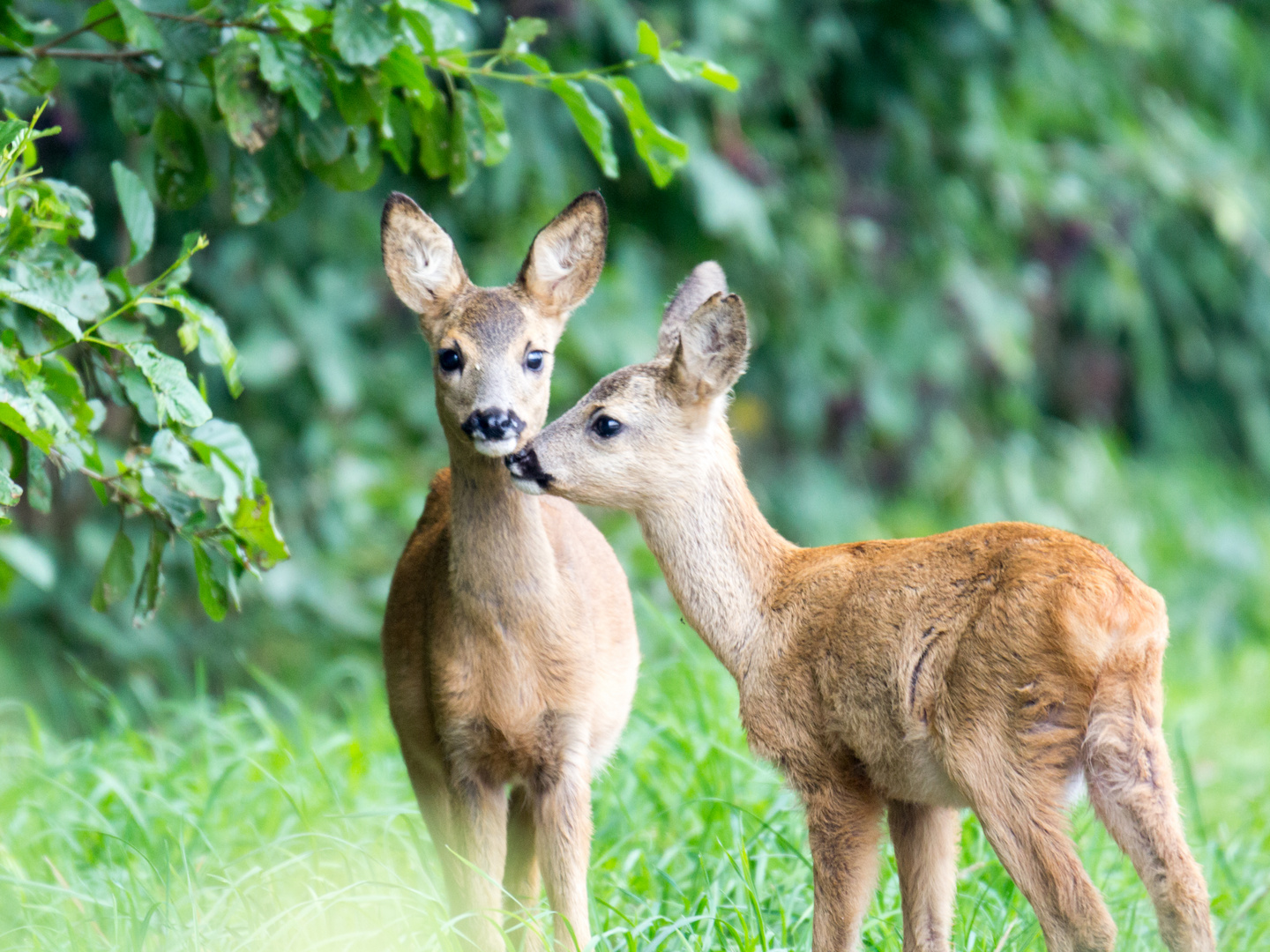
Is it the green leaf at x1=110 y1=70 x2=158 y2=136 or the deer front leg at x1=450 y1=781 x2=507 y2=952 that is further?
the green leaf at x1=110 y1=70 x2=158 y2=136

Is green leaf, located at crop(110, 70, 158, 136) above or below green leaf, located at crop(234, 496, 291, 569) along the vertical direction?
above

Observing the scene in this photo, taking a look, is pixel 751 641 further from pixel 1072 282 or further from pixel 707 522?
pixel 1072 282

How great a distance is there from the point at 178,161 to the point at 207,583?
3.66ft

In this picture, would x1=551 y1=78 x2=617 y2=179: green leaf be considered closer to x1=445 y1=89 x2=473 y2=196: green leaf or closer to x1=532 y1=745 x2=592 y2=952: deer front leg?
x1=445 y1=89 x2=473 y2=196: green leaf

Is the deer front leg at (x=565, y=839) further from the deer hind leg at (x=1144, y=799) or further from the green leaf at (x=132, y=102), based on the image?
the green leaf at (x=132, y=102)

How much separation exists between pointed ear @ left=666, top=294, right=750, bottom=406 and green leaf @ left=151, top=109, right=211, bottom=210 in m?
A: 1.35

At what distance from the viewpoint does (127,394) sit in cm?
330

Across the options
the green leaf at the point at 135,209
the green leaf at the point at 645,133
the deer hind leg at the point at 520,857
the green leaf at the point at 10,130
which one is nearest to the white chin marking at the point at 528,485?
the green leaf at the point at 645,133

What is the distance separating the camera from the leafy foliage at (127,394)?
2990 mm

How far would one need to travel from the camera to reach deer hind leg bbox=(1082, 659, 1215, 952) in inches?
105

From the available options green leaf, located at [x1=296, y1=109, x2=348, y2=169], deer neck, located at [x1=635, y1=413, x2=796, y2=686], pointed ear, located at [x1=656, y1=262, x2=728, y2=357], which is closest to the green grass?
deer neck, located at [x1=635, y1=413, x2=796, y2=686]

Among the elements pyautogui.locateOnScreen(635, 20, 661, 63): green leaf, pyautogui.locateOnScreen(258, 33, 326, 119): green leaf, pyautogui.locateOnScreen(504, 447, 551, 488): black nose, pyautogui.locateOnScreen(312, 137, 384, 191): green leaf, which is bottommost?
pyautogui.locateOnScreen(504, 447, 551, 488): black nose

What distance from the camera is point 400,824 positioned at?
4.48 metres

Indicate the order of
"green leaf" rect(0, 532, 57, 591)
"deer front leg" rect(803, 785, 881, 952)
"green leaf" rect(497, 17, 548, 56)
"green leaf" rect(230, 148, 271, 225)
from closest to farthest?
"deer front leg" rect(803, 785, 881, 952)
"green leaf" rect(497, 17, 548, 56)
"green leaf" rect(230, 148, 271, 225)
"green leaf" rect(0, 532, 57, 591)
